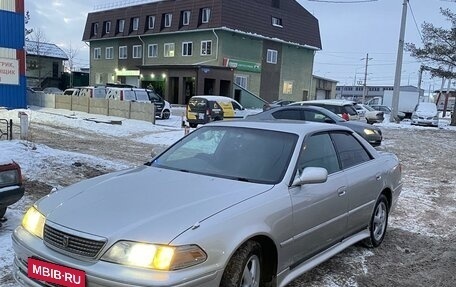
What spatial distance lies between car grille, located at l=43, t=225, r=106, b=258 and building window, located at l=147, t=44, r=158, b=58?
4213 centimetres

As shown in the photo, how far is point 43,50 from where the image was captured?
A: 176ft

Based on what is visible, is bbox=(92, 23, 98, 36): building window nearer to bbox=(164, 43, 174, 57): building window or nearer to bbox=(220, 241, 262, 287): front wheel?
bbox=(164, 43, 174, 57): building window

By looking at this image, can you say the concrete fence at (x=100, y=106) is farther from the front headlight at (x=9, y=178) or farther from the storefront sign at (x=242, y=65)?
the front headlight at (x=9, y=178)

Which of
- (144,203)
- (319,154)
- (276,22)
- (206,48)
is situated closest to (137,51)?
(206,48)

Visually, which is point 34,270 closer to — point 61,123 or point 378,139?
point 378,139

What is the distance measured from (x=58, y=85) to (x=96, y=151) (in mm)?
45260

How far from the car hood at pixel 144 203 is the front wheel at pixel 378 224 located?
2210 mm

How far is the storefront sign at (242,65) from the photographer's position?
38.8 meters

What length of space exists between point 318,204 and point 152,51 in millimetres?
Result: 42216

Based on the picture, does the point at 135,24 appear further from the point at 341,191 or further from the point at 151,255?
the point at 151,255

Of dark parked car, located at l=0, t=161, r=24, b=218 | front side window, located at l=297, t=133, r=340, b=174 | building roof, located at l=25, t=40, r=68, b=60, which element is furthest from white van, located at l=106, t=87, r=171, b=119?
building roof, located at l=25, t=40, r=68, b=60

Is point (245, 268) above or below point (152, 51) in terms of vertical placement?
below

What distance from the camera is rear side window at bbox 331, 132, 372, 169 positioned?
475 cm

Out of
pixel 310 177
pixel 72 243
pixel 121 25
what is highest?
pixel 121 25
